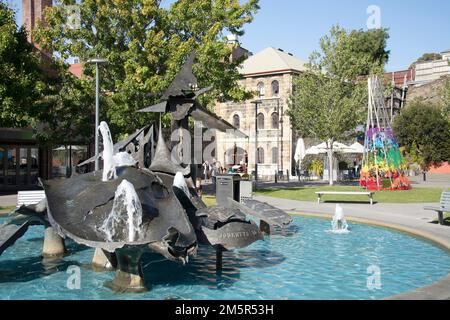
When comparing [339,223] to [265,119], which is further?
[265,119]

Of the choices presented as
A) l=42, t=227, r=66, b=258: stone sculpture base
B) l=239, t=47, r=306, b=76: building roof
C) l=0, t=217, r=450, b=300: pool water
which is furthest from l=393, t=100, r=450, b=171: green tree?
l=42, t=227, r=66, b=258: stone sculpture base

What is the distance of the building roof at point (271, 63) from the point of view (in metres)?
51.8

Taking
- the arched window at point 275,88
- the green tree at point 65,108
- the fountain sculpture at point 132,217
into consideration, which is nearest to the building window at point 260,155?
the arched window at point 275,88

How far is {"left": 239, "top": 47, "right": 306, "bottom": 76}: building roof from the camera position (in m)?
51.8

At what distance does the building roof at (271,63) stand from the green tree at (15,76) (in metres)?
29.1

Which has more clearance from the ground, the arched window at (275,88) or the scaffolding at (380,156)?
the arched window at (275,88)

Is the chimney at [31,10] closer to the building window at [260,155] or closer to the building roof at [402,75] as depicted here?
the building window at [260,155]

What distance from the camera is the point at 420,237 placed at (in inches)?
468

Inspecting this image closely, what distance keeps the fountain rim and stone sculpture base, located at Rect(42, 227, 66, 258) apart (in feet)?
22.8

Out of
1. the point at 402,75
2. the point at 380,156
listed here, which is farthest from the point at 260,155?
the point at 402,75

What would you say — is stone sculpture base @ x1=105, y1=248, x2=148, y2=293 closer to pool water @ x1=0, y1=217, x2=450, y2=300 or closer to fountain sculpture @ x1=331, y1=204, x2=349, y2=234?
pool water @ x1=0, y1=217, x2=450, y2=300

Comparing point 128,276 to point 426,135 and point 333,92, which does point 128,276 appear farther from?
point 426,135

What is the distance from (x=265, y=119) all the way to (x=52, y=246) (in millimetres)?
43802
